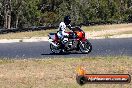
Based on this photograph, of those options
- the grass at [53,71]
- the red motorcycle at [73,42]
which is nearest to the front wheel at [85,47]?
the red motorcycle at [73,42]

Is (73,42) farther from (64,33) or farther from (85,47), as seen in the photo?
(85,47)

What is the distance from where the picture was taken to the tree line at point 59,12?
58.3 metres

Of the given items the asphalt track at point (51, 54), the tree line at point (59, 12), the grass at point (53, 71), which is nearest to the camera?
the grass at point (53, 71)

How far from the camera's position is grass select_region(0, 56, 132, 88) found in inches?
408

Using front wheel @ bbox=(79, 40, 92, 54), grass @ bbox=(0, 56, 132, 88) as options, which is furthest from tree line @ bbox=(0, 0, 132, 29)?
grass @ bbox=(0, 56, 132, 88)

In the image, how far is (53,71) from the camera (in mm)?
12289

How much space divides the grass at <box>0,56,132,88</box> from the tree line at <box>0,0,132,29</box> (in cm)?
4223

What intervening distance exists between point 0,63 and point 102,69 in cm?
396

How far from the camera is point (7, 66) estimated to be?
1370cm

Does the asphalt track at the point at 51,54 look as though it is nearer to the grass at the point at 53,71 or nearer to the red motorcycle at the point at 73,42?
the red motorcycle at the point at 73,42

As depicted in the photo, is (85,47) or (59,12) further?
(59,12)

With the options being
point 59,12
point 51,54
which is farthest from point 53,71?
point 59,12

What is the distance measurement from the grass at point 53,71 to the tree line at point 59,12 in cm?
4223

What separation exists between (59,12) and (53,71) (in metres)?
49.7
